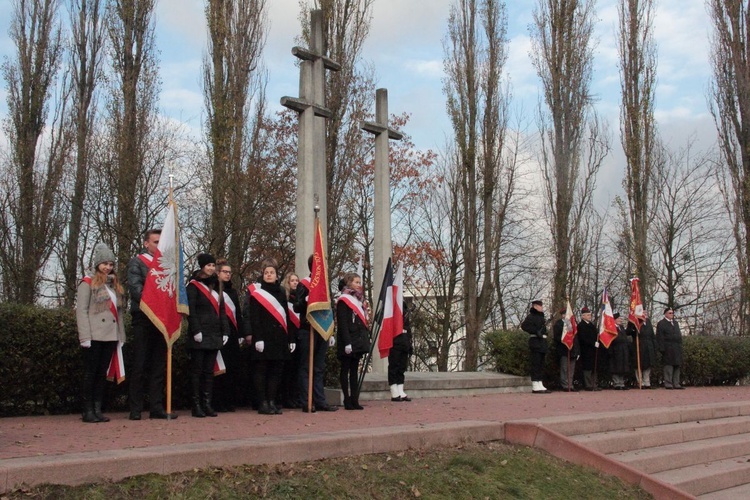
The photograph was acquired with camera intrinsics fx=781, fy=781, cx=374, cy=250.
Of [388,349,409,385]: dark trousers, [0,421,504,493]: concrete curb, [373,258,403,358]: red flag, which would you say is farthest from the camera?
[388,349,409,385]: dark trousers

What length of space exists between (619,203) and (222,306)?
21.3m

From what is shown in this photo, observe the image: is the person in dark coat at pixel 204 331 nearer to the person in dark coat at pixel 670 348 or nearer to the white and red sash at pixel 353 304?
the white and red sash at pixel 353 304

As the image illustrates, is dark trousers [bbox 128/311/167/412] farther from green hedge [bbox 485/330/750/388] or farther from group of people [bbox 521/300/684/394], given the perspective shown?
green hedge [bbox 485/330/750/388]

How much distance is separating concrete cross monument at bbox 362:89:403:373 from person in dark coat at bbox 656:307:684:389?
763 cm

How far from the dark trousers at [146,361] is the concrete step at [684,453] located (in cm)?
519

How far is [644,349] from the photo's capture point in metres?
18.6

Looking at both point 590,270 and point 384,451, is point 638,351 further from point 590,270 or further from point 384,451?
point 590,270

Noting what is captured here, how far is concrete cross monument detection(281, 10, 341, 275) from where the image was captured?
13625 mm

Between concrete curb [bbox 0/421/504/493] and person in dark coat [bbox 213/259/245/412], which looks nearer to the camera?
concrete curb [bbox 0/421/504/493]

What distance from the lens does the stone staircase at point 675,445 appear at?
8969 mm

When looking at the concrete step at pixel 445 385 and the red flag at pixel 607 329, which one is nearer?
the concrete step at pixel 445 385

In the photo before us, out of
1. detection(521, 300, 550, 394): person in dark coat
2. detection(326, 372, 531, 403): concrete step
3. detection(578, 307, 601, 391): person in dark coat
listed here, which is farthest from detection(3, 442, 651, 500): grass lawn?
detection(578, 307, 601, 391): person in dark coat

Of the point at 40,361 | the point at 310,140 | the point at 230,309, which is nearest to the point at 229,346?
the point at 230,309

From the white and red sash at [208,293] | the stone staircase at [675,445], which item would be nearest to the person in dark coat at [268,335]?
the white and red sash at [208,293]
